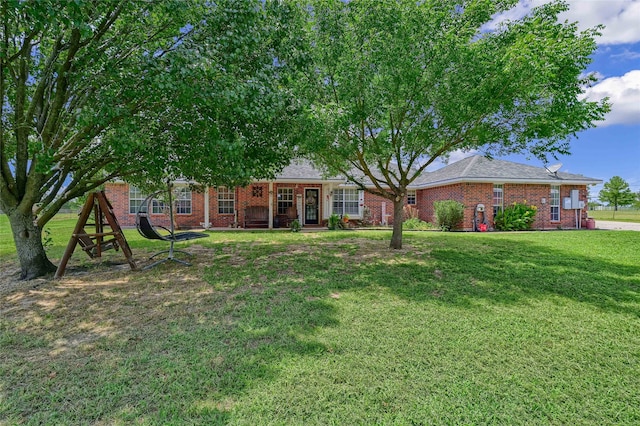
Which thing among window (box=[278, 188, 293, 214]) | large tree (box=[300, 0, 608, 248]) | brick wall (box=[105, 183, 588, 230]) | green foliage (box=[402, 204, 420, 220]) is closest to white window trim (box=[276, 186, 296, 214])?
window (box=[278, 188, 293, 214])

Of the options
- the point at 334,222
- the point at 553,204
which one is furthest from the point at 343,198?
the point at 553,204

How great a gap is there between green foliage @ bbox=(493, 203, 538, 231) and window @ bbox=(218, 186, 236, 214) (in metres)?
14.0

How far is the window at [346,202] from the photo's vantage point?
18.6 meters

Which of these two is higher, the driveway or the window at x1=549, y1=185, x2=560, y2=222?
the window at x1=549, y1=185, x2=560, y2=222

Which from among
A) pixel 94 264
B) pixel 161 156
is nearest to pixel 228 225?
pixel 94 264

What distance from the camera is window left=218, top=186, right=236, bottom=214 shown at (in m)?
16.9

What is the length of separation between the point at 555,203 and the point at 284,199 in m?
15.5

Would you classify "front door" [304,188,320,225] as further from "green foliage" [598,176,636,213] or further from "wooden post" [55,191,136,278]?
"green foliage" [598,176,636,213]

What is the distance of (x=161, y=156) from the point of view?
5.84 meters

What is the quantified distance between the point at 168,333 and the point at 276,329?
3.87 feet

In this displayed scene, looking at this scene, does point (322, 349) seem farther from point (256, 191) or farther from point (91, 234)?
point (256, 191)

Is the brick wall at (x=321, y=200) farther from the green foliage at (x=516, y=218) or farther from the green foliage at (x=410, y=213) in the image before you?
the green foliage at (x=410, y=213)

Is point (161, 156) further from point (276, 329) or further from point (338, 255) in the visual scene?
point (338, 255)

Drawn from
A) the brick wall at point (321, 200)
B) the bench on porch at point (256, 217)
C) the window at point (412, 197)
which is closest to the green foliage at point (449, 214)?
the brick wall at point (321, 200)
